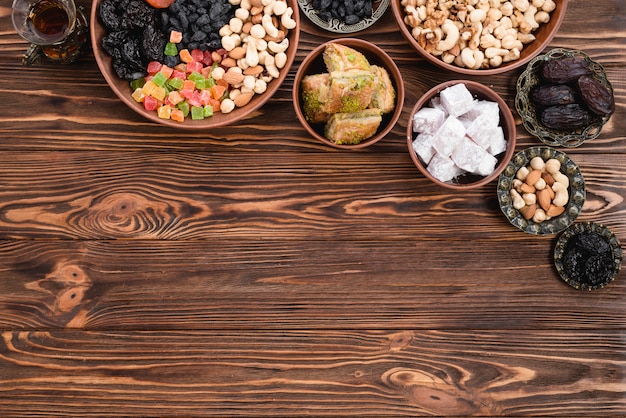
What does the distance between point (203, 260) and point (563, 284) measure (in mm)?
990

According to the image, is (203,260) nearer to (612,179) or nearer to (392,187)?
(392,187)

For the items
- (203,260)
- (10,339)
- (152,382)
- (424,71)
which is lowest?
(152,382)

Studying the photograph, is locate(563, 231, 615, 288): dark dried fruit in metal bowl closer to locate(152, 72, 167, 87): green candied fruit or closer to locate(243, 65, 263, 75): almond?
locate(243, 65, 263, 75): almond

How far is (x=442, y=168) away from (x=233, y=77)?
1.88 feet

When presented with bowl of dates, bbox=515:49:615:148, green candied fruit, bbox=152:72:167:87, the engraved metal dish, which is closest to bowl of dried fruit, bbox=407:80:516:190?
bowl of dates, bbox=515:49:615:148

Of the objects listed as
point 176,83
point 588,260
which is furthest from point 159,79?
point 588,260

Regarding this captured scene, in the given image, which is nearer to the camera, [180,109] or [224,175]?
[180,109]

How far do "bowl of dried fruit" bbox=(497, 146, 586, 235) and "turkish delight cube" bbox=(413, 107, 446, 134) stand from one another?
23 cm

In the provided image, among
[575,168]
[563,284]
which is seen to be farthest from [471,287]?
[575,168]

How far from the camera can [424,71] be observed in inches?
60.5

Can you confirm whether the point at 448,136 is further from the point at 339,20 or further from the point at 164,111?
the point at 164,111

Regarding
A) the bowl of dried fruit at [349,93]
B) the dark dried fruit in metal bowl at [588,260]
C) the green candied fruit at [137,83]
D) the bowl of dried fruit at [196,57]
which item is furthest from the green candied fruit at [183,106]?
the dark dried fruit in metal bowl at [588,260]

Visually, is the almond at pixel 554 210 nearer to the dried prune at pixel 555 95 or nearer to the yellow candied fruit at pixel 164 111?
the dried prune at pixel 555 95

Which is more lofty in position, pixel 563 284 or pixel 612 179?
pixel 612 179
